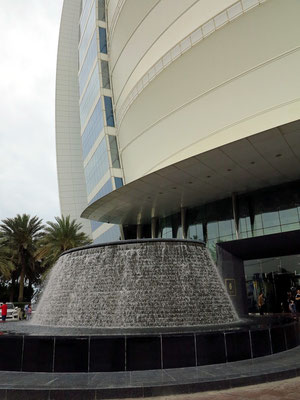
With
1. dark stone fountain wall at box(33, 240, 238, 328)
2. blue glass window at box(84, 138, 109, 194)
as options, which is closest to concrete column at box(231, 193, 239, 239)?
dark stone fountain wall at box(33, 240, 238, 328)

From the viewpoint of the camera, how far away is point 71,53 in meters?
61.9

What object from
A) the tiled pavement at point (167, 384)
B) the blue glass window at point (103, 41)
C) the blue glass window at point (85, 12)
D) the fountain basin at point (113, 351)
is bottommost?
the tiled pavement at point (167, 384)

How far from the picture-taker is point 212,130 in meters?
19.6

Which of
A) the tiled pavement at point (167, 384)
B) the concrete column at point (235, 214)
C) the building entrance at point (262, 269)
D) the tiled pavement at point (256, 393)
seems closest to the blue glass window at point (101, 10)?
the concrete column at point (235, 214)

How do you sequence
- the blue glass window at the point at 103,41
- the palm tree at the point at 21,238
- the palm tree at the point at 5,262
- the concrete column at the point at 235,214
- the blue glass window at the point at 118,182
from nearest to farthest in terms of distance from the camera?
the concrete column at the point at 235,214
the blue glass window at the point at 118,182
the blue glass window at the point at 103,41
the palm tree at the point at 5,262
the palm tree at the point at 21,238

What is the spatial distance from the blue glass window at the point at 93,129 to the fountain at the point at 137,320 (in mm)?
21965

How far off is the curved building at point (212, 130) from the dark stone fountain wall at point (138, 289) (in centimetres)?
736

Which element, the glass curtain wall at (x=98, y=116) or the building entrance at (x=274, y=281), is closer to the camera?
the building entrance at (x=274, y=281)

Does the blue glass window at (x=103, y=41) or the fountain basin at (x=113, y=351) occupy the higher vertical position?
the blue glass window at (x=103, y=41)

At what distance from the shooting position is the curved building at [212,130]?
56.1ft

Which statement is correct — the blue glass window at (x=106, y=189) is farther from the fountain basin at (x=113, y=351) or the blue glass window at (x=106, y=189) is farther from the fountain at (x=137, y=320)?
the fountain basin at (x=113, y=351)

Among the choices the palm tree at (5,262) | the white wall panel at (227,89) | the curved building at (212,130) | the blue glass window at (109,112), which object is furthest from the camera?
the palm tree at (5,262)

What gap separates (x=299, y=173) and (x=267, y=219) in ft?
11.0

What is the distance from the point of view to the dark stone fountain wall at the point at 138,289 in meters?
9.35
